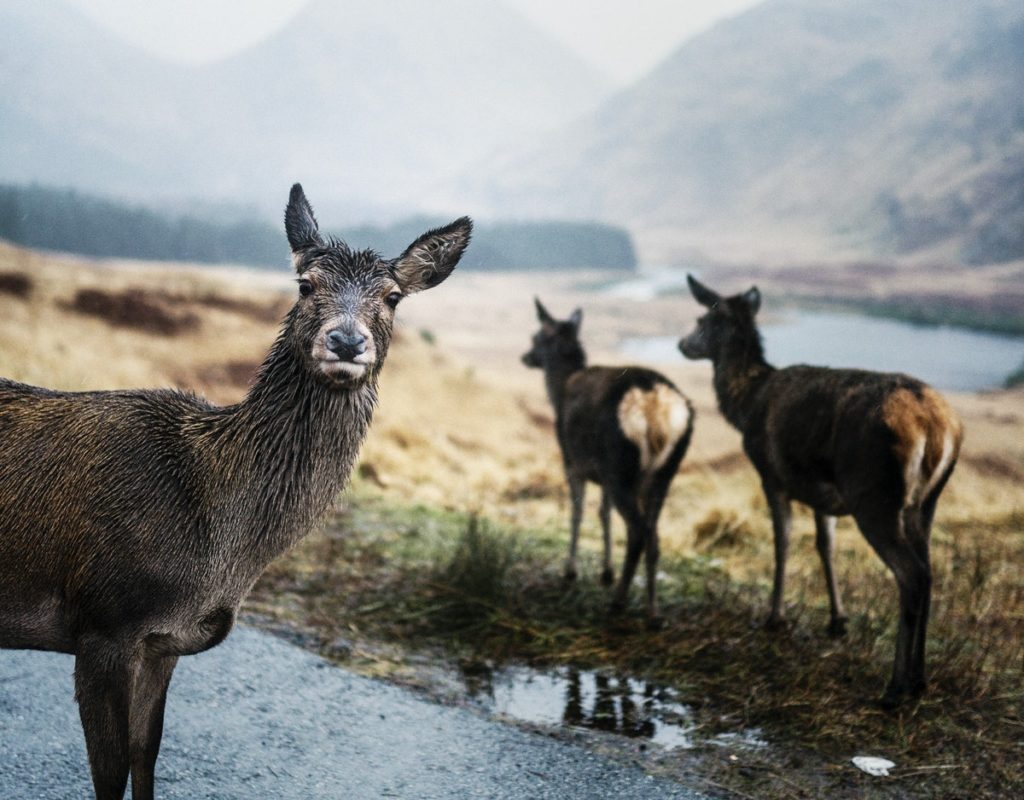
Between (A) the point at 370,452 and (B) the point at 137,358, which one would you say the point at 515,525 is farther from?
(B) the point at 137,358

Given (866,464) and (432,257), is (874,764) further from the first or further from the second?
(432,257)

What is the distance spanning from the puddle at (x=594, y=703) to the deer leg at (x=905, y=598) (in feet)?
2.90

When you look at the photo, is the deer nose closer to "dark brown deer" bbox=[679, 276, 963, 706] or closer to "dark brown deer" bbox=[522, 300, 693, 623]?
"dark brown deer" bbox=[679, 276, 963, 706]

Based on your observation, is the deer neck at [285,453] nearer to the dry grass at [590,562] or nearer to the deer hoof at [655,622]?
the dry grass at [590,562]

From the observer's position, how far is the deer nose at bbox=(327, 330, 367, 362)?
11.3ft

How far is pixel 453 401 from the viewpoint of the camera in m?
14.2

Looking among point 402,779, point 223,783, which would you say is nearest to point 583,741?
point 402,779

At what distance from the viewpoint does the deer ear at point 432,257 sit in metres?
3.89

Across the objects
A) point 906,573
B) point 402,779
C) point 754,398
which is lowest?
point 402,779

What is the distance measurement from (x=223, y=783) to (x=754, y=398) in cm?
433

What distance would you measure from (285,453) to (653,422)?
3.38m

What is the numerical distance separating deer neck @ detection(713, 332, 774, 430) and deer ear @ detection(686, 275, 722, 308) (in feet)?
1.12

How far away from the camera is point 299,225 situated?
13.3 ft

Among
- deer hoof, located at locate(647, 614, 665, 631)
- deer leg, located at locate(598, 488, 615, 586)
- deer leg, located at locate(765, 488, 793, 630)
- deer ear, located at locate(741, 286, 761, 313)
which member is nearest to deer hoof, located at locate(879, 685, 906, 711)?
deer leg, located at locate(765, 488, 793, 630)
